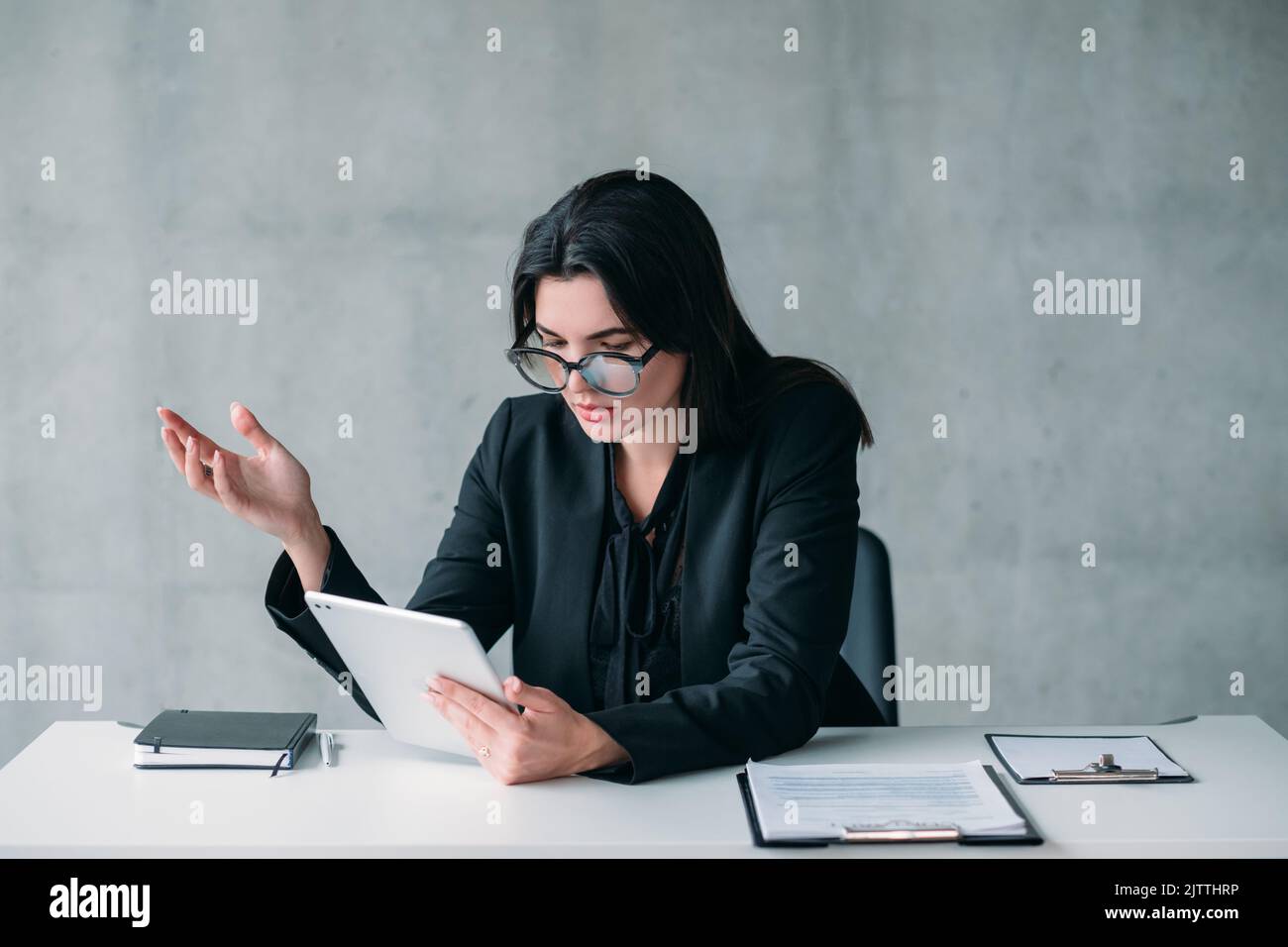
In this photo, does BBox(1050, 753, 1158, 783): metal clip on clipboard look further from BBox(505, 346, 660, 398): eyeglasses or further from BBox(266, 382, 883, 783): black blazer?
BBox(505, 346, 660, 398): eyeglasses

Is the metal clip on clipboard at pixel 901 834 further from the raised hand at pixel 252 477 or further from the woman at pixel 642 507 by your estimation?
the raised hand at pixel 252 477

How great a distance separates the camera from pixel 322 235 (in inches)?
146

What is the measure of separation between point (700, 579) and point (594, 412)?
344 mm

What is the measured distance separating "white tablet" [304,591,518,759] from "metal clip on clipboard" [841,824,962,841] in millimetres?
489

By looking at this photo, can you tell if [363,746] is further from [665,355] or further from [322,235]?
[322,235]

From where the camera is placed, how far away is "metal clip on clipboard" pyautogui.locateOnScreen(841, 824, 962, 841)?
1.55m

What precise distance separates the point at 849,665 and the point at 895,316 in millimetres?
1569

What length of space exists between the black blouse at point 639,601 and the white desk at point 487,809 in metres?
0.33

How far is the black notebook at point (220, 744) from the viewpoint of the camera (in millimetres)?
1842

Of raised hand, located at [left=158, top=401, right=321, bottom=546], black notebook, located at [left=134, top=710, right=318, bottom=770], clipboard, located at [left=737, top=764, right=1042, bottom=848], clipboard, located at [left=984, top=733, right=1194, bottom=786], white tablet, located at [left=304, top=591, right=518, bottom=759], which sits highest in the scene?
raised hand, located at [left=158, top=401, right=321, bottom=546]

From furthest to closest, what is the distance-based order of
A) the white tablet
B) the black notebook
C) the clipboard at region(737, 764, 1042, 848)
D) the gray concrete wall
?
the gray concrete wall
the black notebook
the white tablet
the clipboard at region(737, 764, 1042, 848)

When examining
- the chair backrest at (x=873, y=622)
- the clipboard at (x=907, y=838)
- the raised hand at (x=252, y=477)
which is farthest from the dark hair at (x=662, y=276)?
the clipboard at (x=907, y=838)

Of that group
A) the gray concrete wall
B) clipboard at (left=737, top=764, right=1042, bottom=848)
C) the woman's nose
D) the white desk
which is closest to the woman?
the woman's nose
